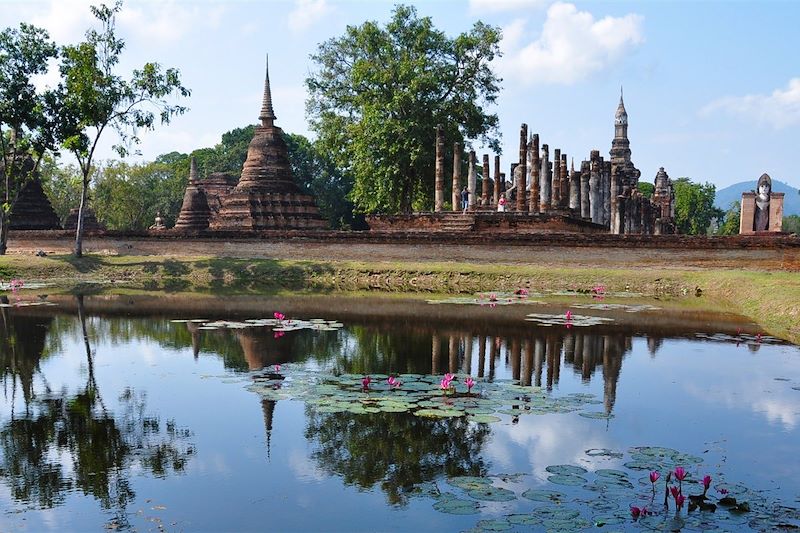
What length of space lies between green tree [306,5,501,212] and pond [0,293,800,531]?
2465cm

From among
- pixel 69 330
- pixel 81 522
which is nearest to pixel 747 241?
pixel 69 330

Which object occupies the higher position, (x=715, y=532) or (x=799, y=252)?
(x=799, y=252)

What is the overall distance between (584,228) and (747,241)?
35.6 feet

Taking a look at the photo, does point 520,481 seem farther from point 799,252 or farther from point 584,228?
point 584,228

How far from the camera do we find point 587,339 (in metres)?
14.0

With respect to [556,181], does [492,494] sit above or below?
below

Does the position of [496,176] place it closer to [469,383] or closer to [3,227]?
[3,227]

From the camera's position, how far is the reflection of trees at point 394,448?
22.0ft

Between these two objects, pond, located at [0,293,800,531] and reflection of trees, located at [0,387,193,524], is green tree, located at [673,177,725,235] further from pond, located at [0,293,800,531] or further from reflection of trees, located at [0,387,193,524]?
reflection of trees, located at [0,387,193,524]

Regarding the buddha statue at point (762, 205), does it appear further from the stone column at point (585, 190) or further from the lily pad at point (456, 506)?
Answer: the lily pad at point (456, 506)

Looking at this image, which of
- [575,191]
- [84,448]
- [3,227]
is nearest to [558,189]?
[575,191]

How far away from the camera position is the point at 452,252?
1142 inches

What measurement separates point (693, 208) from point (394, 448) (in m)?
86.7

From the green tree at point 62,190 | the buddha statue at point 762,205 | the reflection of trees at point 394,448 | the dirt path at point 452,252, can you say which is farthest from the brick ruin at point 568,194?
the green tree at point 62,190
